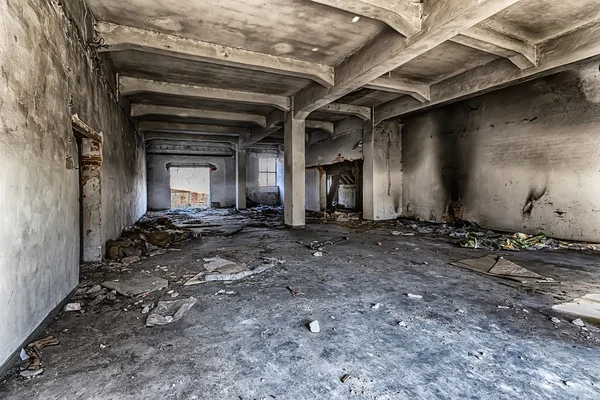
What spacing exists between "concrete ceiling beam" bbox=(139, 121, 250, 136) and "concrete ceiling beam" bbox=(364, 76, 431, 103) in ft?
21.9

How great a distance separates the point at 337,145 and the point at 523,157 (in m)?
5.60

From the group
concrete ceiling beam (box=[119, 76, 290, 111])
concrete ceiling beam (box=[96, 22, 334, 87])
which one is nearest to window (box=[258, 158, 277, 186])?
concrete ceiling beam (box=[119, 76, 290, 111])

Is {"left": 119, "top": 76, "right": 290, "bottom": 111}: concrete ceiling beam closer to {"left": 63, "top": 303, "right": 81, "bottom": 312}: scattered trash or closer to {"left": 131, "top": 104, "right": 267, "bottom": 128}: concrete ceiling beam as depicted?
{"left": 131, "top": 104, "right": 267, "bottom": 128}: concrete ceiling beam

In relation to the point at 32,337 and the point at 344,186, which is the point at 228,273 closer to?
the point at 32,337

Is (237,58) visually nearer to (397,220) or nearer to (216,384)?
(216,384)

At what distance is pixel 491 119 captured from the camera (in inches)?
255

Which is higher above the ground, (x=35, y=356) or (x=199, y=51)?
(x=199, y=51)

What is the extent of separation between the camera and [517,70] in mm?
4949

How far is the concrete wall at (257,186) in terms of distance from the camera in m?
15.5

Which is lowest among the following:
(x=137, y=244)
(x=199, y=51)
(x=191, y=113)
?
(x=137, y=244)

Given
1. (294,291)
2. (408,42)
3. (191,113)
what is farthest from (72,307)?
→ (191,113)

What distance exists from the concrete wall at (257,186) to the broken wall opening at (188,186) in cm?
536

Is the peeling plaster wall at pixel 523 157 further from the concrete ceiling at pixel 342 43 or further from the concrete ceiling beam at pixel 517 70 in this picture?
the concrete ceiling at pixel 342 43

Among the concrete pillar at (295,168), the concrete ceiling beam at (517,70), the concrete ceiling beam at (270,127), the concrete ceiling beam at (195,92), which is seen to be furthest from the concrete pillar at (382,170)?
the concrete ceiling beam at (195,92)
